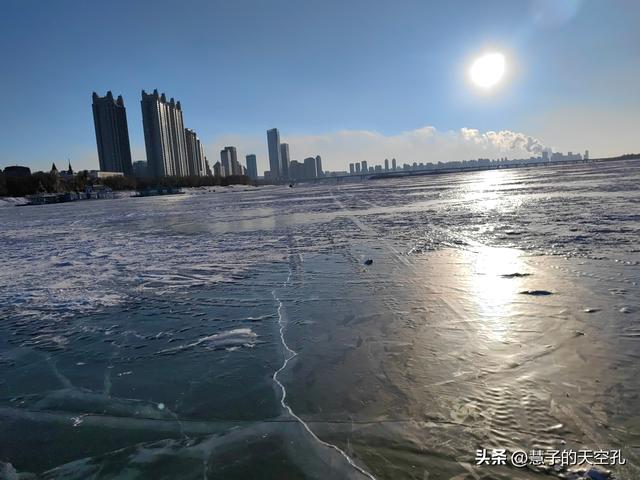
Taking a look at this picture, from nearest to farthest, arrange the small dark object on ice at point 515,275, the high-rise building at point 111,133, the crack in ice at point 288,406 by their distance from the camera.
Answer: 1. the crack in ice at point 288,406
2. the small dark object on ice at point 515,275
3. the high-rise building at point 111,133

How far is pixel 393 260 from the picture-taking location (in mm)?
8062

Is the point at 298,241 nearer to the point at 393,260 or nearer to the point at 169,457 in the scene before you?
the point at 393,260

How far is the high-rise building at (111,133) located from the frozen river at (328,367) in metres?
171

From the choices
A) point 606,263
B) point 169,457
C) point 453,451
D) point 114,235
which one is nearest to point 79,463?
point 169,457

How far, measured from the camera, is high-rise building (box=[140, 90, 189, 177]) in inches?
6048

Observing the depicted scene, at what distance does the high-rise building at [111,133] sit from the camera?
15662 centimetres

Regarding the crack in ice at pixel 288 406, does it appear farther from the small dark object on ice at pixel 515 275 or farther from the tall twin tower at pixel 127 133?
the tall twin tower at pixel 127 133

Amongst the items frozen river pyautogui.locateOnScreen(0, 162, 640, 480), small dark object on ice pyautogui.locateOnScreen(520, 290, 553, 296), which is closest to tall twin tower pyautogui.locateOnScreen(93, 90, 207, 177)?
frozen river pyautogui.locateOnScreen(0, 162, 640, 480)

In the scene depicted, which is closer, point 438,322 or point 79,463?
point 79,463

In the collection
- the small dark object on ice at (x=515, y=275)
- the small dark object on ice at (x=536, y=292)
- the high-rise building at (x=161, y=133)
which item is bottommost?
the small dark object on ice at (x=536, y=292)

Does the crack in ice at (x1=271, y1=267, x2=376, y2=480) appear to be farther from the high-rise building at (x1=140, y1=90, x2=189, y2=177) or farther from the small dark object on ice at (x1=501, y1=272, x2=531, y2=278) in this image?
the high-rise building at (x1=140, y1=90, x2=189, y2=177)

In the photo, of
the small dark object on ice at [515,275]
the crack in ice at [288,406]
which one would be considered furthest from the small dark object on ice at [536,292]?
the crack in ice at [288,406]

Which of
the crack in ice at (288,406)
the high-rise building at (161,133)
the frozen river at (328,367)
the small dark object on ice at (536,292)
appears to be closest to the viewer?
the crack in ice at (288,406)

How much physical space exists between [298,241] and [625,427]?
28.6ft
